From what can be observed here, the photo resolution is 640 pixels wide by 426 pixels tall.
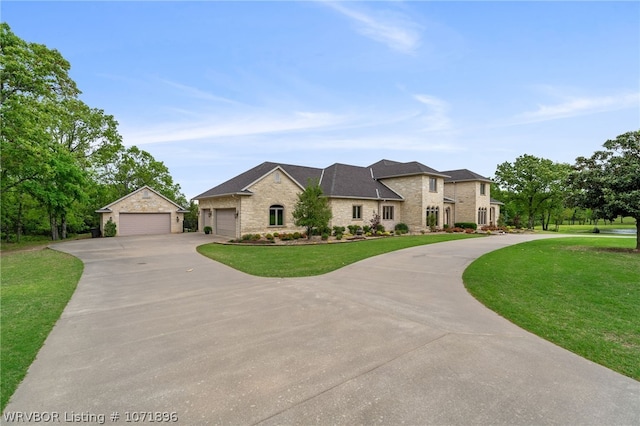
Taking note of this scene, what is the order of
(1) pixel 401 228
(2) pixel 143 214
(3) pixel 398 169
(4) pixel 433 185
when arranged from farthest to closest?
(3) pixel 398 169
(4) pixel 433 185
(1) pixel 401 228
(2) pixel 143 214

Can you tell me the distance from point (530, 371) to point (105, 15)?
1734 cm

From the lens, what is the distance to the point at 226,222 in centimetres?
2444

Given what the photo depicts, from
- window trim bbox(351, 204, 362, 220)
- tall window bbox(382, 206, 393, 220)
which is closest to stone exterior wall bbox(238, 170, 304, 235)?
window trim bbox(351, 204, 362, 220)

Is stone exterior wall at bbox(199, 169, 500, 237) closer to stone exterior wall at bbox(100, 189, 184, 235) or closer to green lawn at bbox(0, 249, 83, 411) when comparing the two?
stone exterior wall at bbox(100, 189, 184, 235)

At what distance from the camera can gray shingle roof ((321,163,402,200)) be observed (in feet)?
87.5

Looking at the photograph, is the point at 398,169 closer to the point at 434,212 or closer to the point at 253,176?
the point at 434,212

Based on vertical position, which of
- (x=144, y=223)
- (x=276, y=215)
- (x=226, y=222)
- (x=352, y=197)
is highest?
(x=352, y=197)

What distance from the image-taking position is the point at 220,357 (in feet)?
13.4

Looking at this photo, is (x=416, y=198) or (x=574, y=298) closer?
(x=574, y=298)

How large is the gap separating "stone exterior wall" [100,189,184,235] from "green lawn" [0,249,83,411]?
49.1 ft

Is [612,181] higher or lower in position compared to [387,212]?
higher

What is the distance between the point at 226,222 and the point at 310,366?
2207 cm

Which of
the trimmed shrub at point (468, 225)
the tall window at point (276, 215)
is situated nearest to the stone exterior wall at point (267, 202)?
the tall window at point (276, 215)

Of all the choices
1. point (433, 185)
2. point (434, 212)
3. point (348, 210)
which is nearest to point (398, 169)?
point (433, 185)
